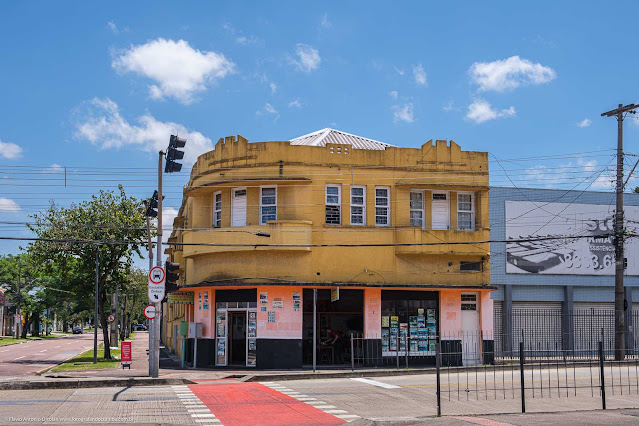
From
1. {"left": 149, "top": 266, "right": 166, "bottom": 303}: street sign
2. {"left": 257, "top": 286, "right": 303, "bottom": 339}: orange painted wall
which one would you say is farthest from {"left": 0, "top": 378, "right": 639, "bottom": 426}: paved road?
{"left": 257, "top": 286, "right": 303, "bottom": 339}: orange painted wall

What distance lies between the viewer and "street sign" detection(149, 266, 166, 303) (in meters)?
22.1

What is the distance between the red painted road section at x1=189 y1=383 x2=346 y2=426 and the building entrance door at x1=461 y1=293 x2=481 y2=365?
455 inches

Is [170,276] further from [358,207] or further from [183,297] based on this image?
[183,297]

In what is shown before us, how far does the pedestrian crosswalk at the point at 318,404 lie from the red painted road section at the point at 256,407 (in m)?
0.17

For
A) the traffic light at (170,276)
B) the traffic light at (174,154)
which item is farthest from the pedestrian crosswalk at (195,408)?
the traffic light at (174,154)

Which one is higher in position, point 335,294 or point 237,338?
point 335,294

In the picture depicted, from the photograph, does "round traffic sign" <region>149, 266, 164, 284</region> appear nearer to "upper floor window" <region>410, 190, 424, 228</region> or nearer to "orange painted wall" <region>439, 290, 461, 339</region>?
"upper floor window" <region>410, 190, 424, 228</region>

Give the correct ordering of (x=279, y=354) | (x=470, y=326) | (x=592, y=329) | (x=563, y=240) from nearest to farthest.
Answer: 1. (x=279, y=354)
2. (x=470, y=326)
3. (x=592, y=329)
4. (x=563, y=240)

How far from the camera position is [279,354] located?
89.9 feet

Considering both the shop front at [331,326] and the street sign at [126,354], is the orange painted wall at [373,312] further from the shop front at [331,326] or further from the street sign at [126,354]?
the street sign at [126,354]

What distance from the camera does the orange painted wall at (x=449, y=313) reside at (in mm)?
29281

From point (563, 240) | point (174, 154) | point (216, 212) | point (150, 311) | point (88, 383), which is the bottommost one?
point (88, 383)

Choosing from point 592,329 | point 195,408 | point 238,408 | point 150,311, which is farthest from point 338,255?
point 195,408

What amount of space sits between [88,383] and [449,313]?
576 inches
